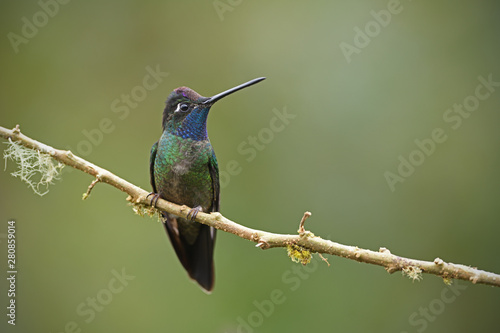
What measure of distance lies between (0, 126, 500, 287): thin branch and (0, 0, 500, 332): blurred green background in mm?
2333

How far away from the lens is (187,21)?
19.7 ft

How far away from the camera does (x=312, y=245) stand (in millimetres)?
2213

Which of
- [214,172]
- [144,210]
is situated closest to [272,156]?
[214,172]

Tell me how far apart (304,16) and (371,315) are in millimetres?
3486

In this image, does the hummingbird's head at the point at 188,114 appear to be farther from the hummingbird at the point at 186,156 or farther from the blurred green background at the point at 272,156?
the blurred green background at the point at 272,156

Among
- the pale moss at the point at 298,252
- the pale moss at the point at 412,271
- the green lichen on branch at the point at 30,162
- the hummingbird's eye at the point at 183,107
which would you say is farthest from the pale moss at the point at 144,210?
the pale moss at the point at 412,271

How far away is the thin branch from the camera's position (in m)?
2.00

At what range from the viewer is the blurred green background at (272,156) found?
4.83 metres

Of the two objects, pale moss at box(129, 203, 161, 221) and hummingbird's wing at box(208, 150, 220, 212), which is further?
hummingbird's wing at box(208, 150, 220, 212)

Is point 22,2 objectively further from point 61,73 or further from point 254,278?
point 254,278

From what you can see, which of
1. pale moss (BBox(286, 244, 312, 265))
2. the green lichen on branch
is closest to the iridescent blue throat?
the green lichen on branch

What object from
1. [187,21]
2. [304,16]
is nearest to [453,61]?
[304,16]

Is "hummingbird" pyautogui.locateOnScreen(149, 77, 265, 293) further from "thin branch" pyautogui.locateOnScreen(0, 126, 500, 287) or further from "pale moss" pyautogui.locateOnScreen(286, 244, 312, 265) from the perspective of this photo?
"pale moss" pyautogui.locateOnScreen(286, 244, 312, 265)

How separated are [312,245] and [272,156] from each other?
3.14m
